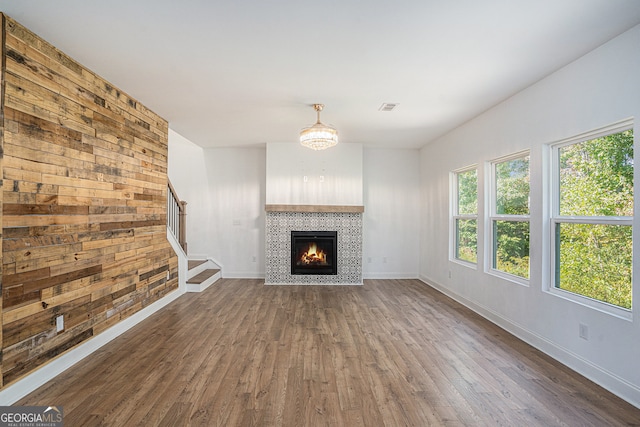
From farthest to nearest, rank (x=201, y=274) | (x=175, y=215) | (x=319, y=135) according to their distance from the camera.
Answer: (x=201, y=274) < (x=175, y=215) < (x=319, y=135)

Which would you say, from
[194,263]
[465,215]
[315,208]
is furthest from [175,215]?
[465,215]

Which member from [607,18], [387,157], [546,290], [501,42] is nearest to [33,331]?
[501,42]

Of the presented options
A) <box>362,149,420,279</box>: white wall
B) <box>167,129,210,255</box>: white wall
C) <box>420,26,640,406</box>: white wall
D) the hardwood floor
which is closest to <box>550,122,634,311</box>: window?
<box>420,26,640,406</box>: white wall

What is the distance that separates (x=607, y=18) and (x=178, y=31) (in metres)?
3.08

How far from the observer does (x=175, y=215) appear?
569 cm

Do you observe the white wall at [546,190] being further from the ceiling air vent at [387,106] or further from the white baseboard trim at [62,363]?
the white baseboard trim at [62,363]

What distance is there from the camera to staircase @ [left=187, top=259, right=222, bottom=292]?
5398mm

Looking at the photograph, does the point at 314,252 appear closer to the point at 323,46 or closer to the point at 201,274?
the point at 201,274

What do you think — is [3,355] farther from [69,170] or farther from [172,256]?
[172,256]

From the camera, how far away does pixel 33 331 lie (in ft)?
8.00

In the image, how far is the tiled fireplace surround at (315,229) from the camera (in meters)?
6.16

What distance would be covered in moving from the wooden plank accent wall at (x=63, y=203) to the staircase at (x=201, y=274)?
1.39m

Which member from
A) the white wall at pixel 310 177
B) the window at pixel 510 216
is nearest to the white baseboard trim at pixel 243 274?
the white wall at pixel 310 177

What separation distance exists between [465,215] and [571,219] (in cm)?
203
